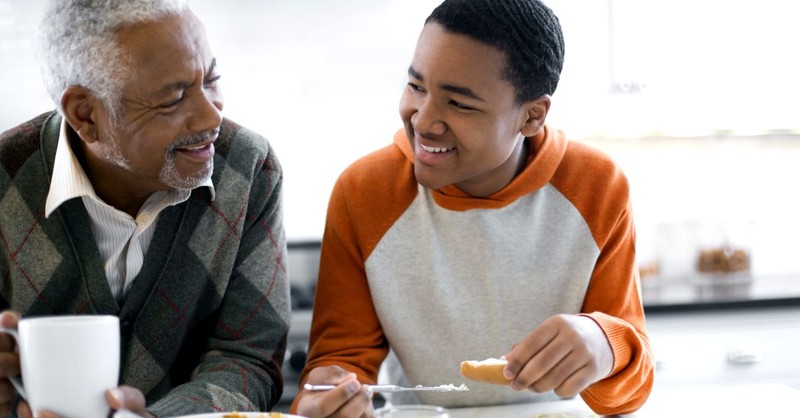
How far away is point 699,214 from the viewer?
9.84 feet

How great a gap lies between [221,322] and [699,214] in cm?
200

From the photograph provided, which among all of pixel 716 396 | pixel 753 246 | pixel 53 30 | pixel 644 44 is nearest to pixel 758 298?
pixel 753 246

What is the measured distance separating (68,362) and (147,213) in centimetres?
50

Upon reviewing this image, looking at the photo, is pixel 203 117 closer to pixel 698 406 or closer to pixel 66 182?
pixel 66 182

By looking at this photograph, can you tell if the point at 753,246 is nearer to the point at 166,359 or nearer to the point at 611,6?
the point at 611,6

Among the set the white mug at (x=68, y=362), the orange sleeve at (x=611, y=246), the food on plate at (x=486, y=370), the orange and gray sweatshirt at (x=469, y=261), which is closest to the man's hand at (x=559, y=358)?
the food on plate at (x=486, y=370)

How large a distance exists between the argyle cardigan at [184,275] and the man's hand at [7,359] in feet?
0.83

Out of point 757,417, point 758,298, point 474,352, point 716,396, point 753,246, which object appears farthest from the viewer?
point 753,246

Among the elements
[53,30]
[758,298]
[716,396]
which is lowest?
[758,298]

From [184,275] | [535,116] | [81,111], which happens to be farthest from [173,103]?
[535,116]

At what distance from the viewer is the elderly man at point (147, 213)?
4.32 ft

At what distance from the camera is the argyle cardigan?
4.49 feet

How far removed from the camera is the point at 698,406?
53.4 inches

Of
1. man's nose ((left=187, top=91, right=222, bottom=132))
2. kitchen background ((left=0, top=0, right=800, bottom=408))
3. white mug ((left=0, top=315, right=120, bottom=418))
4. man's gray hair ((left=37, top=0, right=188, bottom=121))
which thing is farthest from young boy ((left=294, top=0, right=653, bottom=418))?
kitchen background ((left=0, top=0, right=800, bottom=408))
